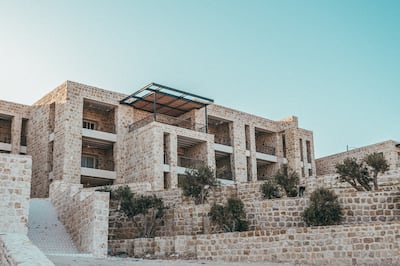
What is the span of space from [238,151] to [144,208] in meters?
14.5

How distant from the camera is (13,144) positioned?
26.5 m

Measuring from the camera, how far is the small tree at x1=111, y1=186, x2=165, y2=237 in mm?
16484

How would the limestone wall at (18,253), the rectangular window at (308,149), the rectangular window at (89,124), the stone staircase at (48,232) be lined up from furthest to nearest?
1. the rectangular window at (308,149)
2. the rectangular window at (89,124)
3. the stone staircase at (48,232)
4. the limestone wall at (18,253)

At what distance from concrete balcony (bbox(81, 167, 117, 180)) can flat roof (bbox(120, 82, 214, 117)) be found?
3959mm

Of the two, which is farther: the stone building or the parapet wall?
the stone building

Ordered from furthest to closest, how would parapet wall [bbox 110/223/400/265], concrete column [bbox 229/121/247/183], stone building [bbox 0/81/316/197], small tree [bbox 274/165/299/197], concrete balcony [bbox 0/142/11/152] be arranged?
concrete column [bbox 229/121/247/183] < concrete balcony [bbox 0/142/11/152] < stone building [bbox 0/81/316/197] < small tree [bbox 274/165/299/197] < parapet wall [bbox 110/223/400/265]

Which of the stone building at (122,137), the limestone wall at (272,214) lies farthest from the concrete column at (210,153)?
the limestone wall at (272,214)

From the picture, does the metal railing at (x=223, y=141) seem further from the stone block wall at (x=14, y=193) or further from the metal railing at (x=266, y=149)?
the stone block wall at (x=14, y=193)

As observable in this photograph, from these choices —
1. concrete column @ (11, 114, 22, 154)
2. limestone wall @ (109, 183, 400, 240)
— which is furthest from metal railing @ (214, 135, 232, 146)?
limestone wall @ (109, 183, 400, 240)

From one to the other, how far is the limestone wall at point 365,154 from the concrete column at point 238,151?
735 cm

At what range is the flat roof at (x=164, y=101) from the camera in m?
25.3

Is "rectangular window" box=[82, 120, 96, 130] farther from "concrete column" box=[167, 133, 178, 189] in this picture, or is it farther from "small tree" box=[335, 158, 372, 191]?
"small tree" box=[335, 158, 372, 191]

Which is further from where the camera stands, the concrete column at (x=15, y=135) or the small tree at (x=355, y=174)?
the concrete column at (x=15, y=135)

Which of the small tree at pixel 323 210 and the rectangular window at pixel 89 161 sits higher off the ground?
the rectangular window at pixel 89 161
